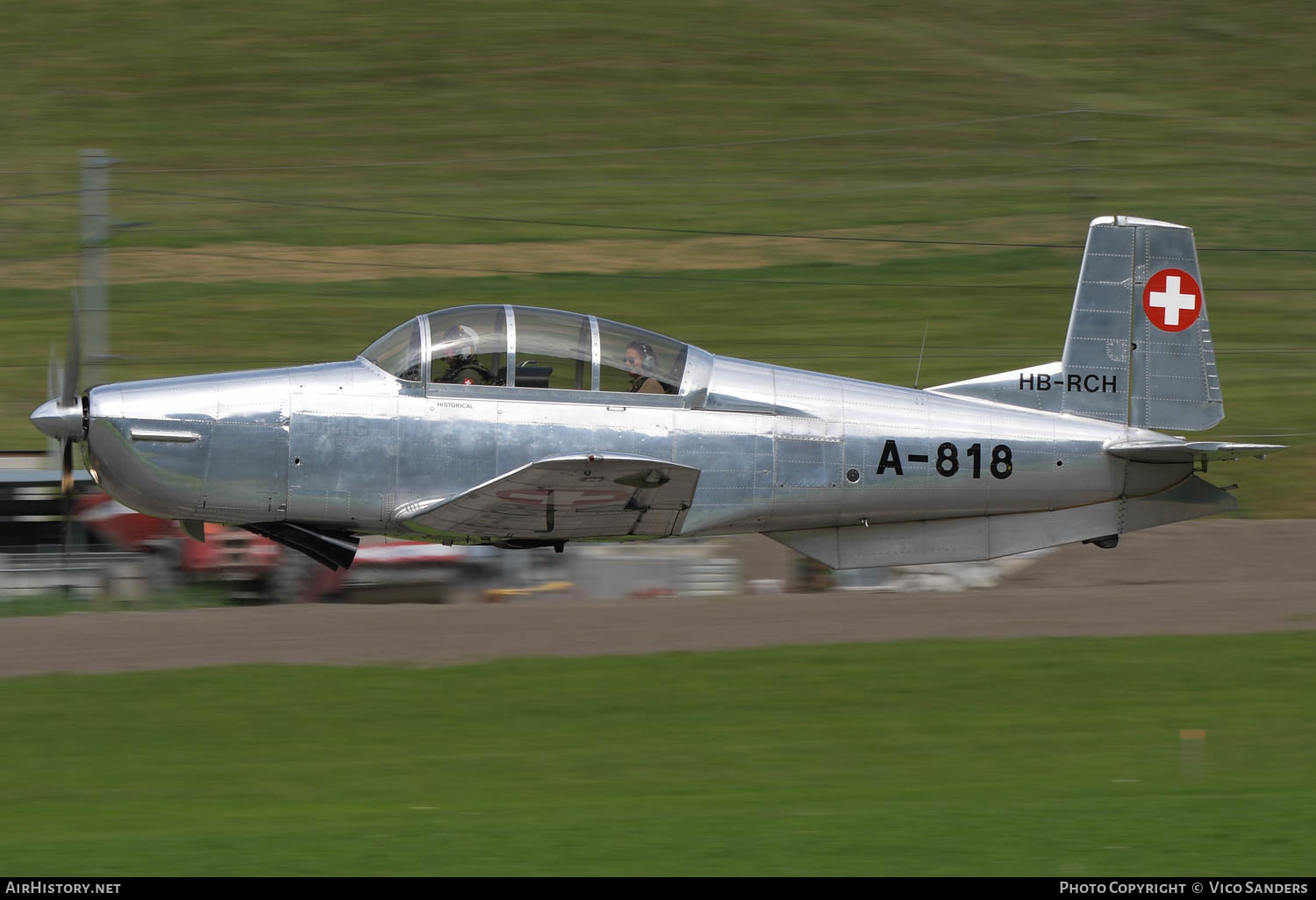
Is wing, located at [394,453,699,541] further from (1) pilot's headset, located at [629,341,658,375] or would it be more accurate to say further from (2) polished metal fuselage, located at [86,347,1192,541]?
(1) pilot's headset, located at [629,341,658,375]

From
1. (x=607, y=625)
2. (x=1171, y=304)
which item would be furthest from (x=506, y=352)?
(x=1171, y=304)

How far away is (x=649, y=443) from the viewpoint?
953 centimetres

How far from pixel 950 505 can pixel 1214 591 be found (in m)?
3.74

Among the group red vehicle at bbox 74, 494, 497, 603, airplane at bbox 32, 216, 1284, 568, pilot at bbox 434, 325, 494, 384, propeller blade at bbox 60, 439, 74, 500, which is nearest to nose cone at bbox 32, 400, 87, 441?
airplane at bbox 32, 216, 1284, 568

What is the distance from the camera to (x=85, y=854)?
6.53m

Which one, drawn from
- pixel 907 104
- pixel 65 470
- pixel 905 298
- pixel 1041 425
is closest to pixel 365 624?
pixel 65 470

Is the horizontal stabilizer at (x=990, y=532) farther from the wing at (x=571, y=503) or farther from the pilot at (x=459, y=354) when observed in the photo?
the pilot at (x=459, y=354)

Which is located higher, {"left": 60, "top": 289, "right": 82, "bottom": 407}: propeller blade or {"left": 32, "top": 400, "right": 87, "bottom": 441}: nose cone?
{"left": 60, "top": 289, "right": 82, "bottom": 407}: propeller blade

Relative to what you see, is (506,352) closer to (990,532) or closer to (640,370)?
(640,370)

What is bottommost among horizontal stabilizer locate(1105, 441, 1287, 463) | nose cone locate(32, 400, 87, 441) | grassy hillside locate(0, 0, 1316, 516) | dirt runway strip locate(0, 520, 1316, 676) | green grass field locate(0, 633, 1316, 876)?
green grass field locate(0, 633, 1316, 876)

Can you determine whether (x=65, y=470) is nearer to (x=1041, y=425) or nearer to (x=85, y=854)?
(x=85, y=854)

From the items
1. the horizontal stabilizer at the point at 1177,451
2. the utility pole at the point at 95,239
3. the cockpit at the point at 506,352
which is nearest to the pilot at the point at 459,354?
the cockpit at the point at 506,352

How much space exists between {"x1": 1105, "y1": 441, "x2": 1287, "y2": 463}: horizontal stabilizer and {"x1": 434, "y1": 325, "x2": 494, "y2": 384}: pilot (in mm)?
4521

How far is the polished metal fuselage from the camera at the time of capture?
9.27 meters
